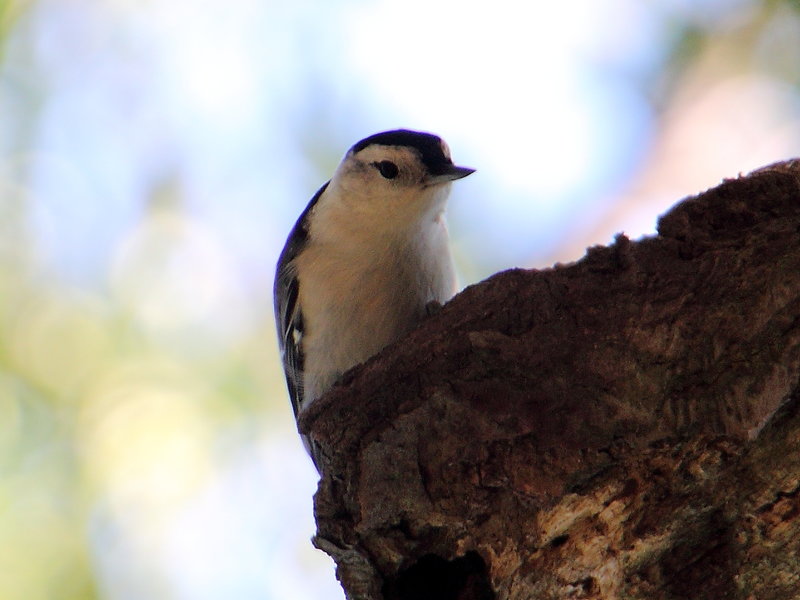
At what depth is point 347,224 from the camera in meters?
3.43

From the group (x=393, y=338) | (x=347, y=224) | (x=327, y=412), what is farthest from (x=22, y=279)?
(x=327, y=412)

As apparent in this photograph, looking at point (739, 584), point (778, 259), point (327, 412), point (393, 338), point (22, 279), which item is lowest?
point (739, 584)

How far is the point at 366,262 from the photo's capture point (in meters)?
3.25

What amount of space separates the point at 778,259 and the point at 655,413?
451 millimetres

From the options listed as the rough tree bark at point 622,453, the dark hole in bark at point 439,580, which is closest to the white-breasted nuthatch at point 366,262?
the rough tree bark at point 622,453

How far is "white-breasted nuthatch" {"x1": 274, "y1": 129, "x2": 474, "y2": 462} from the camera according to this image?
3176 mm

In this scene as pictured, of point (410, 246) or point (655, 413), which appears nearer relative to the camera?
point (655, 413)

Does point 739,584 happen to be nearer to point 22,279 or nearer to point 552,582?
point 552,582

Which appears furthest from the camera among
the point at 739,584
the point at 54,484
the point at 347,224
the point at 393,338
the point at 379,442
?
the point at 54,484

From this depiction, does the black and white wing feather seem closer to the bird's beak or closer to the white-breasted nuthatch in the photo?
the white-breasted nuthatch

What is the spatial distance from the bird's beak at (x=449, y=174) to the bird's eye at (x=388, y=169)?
14 cm

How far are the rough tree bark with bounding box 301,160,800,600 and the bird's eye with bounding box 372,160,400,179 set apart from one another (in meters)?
1.31

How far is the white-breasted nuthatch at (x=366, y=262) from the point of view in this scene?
318cm

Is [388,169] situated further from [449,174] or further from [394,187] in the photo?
→ [449,174]
